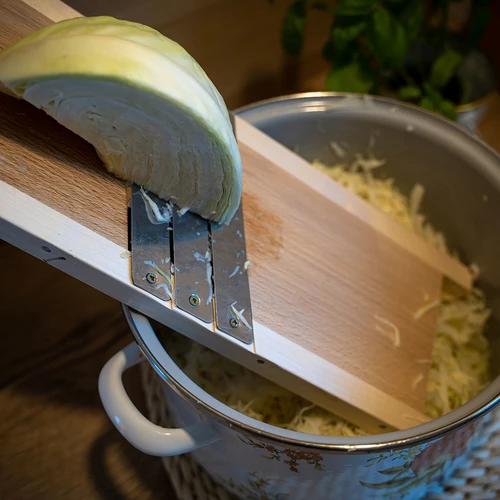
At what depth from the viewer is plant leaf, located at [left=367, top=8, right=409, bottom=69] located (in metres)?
0.84

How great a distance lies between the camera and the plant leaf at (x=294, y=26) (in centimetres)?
92

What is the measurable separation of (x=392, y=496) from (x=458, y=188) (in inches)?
18.0

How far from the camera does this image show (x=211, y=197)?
0.56 m

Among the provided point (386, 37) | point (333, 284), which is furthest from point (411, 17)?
point (333, 284)

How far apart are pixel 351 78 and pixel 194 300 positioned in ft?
1.78

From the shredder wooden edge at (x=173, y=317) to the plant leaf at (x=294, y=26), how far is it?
0.58 m

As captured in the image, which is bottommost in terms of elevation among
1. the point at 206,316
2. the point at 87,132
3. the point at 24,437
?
the point at 24,437

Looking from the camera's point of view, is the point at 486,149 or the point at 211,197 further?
the point at 486,149

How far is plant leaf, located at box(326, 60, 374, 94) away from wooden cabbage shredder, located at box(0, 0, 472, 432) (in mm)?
217

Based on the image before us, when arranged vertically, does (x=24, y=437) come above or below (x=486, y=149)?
below

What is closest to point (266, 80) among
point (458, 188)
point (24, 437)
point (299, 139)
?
point (299, 139)

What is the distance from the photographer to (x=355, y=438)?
48 cm

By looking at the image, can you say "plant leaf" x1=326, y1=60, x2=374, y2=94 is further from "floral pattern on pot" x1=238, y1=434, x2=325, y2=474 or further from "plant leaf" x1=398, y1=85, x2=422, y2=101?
"floral pattern on pot" x1=238, y1=434, x2=325, y2=474

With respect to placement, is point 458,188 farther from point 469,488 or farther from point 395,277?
point 469,488
